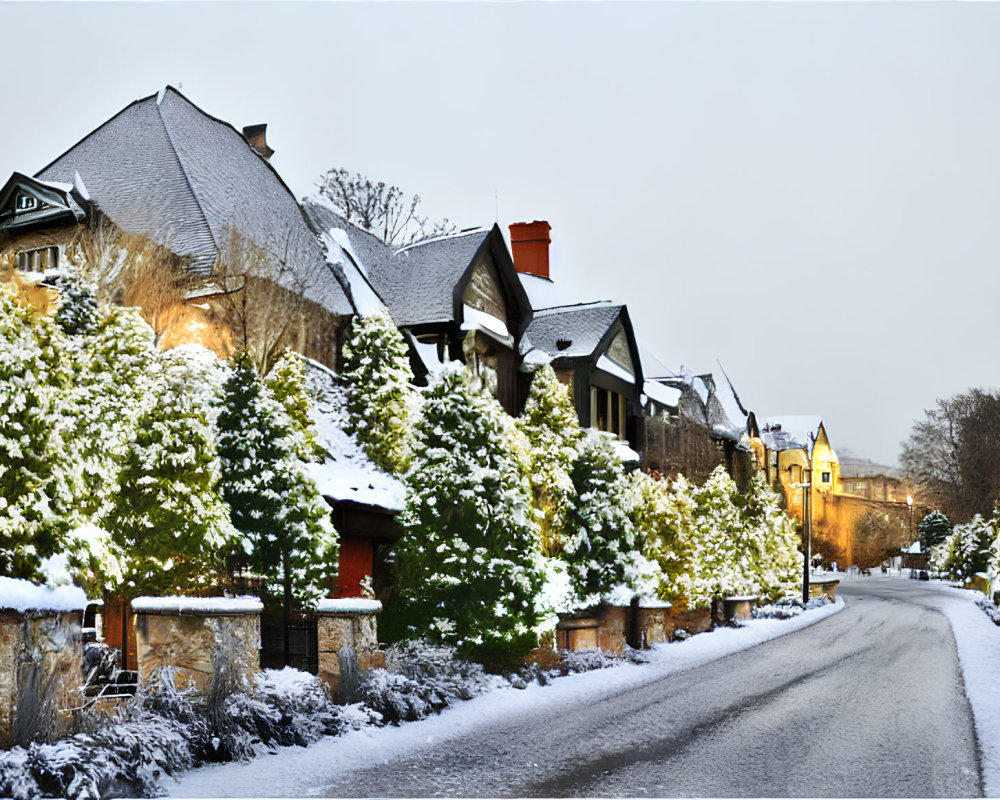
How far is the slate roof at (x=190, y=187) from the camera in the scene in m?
22.6

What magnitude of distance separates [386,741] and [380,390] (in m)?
11.4

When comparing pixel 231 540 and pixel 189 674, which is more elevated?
pixel 231 540

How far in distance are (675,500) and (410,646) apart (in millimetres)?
13906

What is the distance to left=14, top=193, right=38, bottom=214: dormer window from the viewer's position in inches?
893

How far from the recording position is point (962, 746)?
12875 millimetres

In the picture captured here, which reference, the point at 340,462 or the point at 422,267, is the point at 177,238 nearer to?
the point at 340,462

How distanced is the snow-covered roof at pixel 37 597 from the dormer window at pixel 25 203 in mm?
14957

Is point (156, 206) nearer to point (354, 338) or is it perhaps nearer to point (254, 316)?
point (254, 316)

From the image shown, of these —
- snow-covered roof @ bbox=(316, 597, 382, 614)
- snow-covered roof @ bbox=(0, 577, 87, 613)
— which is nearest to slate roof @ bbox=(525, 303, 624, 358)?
snow-covered roof @ bbox=(316, 597, 382, 614)

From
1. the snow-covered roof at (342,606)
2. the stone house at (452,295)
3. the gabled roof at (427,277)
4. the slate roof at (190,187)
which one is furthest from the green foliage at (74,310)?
the gabled roof at (427,277)

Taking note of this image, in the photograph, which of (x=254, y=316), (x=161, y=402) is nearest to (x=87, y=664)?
(x=161, y=402)

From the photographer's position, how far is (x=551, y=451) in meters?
24.6

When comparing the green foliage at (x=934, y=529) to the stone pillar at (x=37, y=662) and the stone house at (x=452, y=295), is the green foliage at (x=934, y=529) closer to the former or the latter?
the stone house at (x=452, y=295)

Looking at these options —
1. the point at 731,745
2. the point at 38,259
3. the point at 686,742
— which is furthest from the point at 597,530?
the point at 38,259
